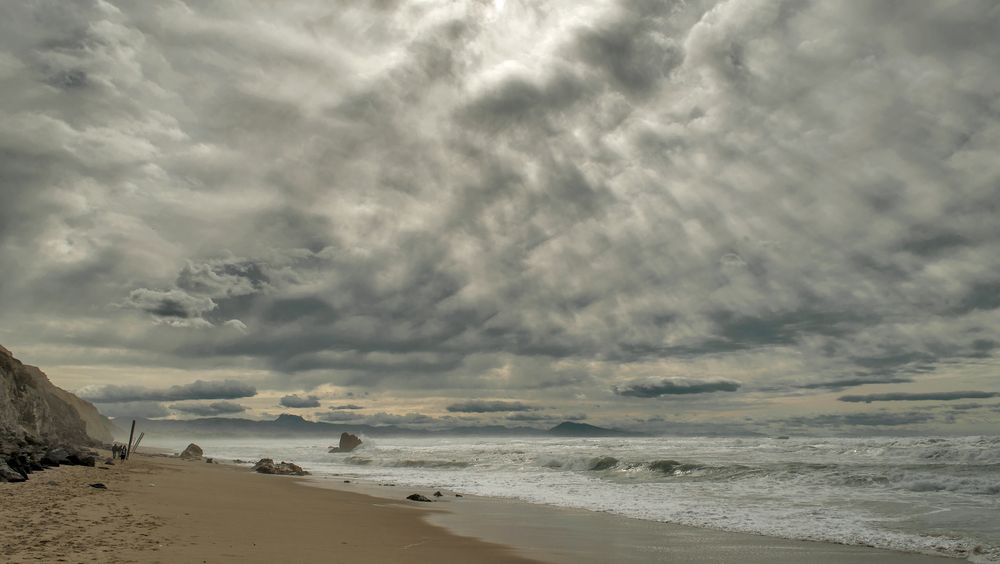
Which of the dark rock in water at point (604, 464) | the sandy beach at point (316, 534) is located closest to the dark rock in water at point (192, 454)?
the sandy beach at point (316, 534)

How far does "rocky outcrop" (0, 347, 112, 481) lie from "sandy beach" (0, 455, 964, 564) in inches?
50.6

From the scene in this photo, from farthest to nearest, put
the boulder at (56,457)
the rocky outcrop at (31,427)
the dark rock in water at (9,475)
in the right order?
1. the boulder at (56,457)
2. the rocky outcrop at (31,427)
3. the dark rock in water at (9,475)

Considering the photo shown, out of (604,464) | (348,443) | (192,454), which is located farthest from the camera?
(348,443)

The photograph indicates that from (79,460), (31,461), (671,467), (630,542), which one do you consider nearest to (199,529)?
(630,542)

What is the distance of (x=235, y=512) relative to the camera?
16.6m

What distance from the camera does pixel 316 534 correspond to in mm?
13477

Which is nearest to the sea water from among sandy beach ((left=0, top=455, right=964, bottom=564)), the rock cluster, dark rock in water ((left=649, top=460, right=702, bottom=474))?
dark rock in water ((left=649, top=460, right=702, bottom=474))

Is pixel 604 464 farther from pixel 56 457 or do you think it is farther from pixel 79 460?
pixel 56 457

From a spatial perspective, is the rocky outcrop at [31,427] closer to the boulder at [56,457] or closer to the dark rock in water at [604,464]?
the boulder at [56,457]

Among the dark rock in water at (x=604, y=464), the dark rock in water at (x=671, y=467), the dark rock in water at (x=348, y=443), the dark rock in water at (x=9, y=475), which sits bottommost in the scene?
the dark rock in water at (x=348, y=443)

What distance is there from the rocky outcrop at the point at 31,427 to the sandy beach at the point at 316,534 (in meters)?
1.29

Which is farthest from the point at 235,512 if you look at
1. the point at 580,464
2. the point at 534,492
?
the point at 580,464

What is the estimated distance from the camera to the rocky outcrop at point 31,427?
2109 cm

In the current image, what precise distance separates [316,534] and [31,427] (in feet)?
134
